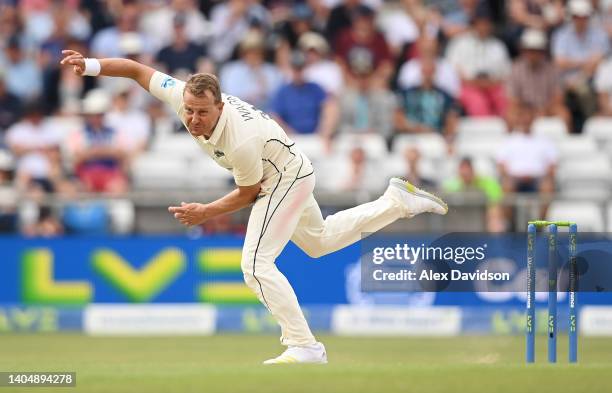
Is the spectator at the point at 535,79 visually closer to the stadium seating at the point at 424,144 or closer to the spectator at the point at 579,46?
the spectator at the point at 579,46

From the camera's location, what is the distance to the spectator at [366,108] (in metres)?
13.6

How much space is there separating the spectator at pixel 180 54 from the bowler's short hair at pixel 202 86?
23.2ft

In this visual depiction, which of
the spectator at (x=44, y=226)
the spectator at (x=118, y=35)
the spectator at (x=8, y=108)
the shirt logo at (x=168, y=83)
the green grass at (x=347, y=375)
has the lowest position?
the green grass at (x=347, y=375)

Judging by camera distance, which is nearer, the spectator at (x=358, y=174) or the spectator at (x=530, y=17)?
the spectator at (x=358, y=174)

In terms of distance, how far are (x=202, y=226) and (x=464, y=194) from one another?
93.2 inches

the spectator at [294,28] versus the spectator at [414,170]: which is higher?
the spectator at [294,28]

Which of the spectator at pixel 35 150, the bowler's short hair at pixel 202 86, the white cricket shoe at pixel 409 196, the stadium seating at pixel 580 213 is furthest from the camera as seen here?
the spectator at pixel 35 150

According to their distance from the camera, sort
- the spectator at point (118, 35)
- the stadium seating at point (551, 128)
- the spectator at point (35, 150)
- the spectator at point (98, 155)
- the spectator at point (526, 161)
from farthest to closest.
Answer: the spectator at point (118, 35), the stadium seating at point (551, 128), the spectator at point (98, 155), the spectator at point (35, 150), the spectator at point (526, 161)

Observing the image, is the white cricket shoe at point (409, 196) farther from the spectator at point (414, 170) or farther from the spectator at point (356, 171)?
the spectator at point (356, 171)

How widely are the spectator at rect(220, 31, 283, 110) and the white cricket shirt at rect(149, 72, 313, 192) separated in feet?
20.3

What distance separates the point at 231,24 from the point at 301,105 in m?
1.68

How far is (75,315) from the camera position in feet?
38.4

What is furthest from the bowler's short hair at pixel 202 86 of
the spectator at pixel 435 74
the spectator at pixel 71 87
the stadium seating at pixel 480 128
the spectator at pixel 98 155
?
the spectator at pixel 71 87

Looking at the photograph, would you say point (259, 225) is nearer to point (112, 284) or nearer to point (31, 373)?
point (31, 373)
